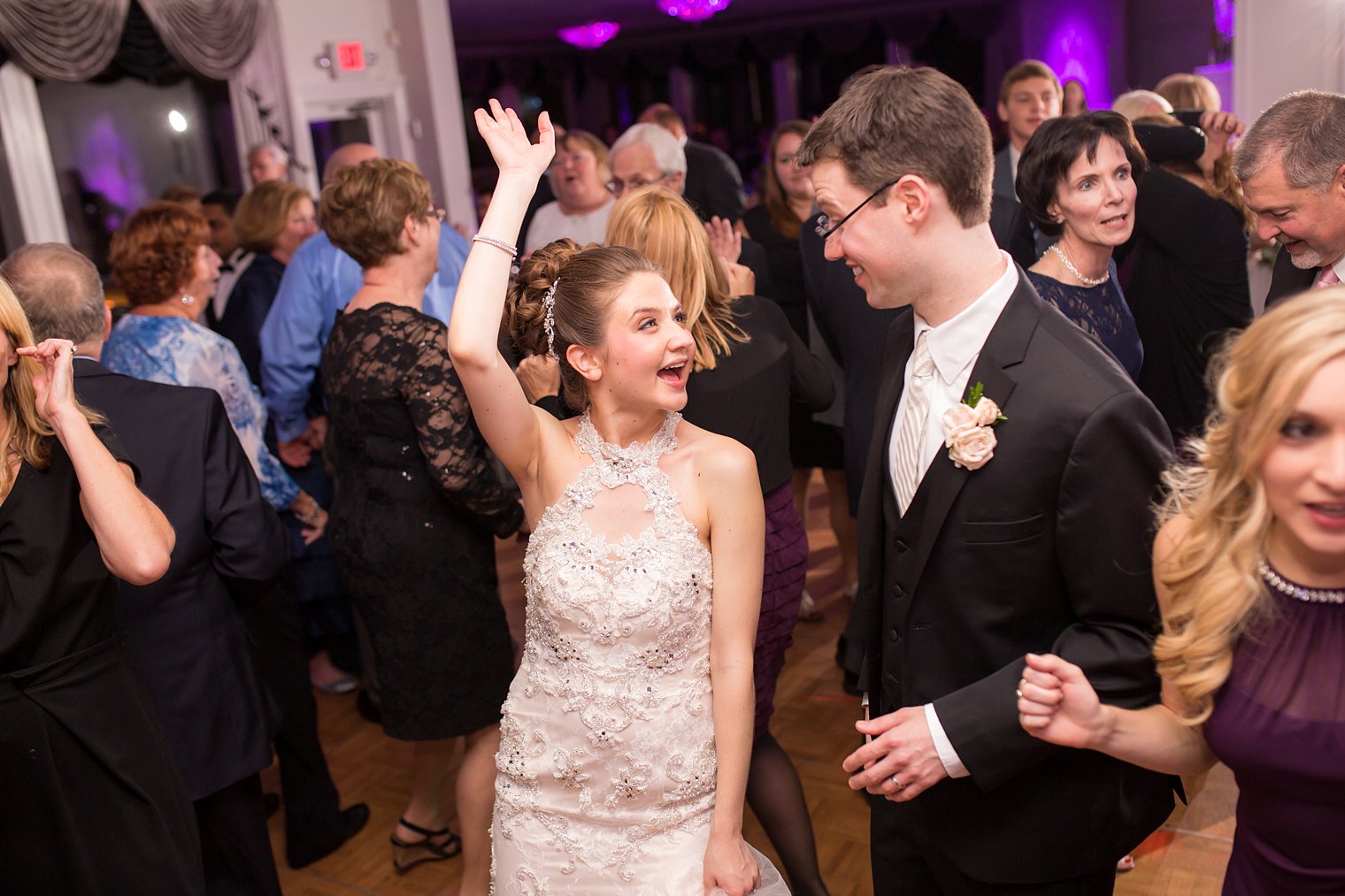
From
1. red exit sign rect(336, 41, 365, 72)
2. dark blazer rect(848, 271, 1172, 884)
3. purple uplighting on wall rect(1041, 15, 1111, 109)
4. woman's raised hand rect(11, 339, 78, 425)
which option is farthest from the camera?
purple uplighting on wall rect(1041, 15, 1111, 109)

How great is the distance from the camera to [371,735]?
12.2 ft

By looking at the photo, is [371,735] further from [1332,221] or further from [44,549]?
[1332,221]

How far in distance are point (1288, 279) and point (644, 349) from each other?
1475 millimetres

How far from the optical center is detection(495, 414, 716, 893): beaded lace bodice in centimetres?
184

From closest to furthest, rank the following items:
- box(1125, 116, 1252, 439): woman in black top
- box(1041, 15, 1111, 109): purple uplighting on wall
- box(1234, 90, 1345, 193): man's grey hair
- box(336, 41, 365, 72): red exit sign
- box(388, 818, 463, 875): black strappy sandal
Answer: box(1234, 90, 1345, 193): man's grey hair < box(388, 818, 463, 875): black strappy sandal < box(1125, 116, 1252, 439): woman in black top < box(336, 41, 365, 72): red exit sign < box(1041, 15, 1111, 109): purple uplighting on wall

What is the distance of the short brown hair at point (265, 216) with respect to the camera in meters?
4.23

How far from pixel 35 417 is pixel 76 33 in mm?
5112

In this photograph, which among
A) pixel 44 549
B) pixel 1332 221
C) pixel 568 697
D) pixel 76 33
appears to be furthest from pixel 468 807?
pixel 76 33

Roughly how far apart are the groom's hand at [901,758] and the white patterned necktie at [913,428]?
289 mm

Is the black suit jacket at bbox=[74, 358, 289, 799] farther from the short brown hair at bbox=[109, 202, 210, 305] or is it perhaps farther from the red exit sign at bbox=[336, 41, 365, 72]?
the red exit sign at bbox=[336, 41, 365, 72]

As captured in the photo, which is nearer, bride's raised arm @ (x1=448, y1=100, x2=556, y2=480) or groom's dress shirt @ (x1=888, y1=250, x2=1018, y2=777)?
groom's dress shirt @ (x1=888, y1=250, x2=1018, y2=777)

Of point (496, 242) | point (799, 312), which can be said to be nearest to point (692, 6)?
point (799, 312)

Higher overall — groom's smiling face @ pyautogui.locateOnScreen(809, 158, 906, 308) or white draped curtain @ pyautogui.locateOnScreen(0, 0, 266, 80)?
white draped curtain @ pyautogui.locateOnScreen(0, 0, 266, 80)

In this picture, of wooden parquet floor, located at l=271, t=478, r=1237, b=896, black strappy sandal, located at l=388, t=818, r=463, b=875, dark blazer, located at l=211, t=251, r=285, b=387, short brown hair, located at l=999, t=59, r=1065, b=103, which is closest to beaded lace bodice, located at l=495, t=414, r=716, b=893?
wooden parquet floor, located at l=271, t=478, r=1237, b=896
